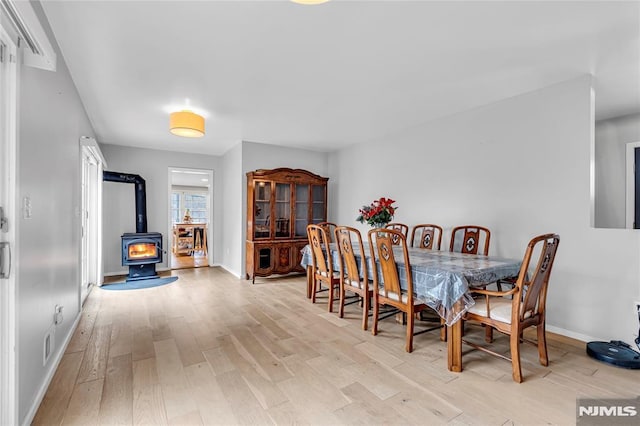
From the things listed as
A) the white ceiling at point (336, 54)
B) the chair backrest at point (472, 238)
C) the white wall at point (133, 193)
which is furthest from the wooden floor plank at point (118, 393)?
the white wall at point (133, 193)

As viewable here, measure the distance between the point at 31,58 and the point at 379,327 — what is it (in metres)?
3.27

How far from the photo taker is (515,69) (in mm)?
2674

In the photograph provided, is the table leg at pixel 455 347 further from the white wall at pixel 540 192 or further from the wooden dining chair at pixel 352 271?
the white wall at pixel 540 192

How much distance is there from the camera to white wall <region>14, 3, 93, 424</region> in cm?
163

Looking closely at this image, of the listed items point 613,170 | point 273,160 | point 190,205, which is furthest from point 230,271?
point 613,170

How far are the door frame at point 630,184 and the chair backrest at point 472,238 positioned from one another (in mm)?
1664

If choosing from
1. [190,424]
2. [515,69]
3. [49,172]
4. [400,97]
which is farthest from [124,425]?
[515,69]

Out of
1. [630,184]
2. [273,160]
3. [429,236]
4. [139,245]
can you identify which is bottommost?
[139,245]

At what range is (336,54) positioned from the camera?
243cm

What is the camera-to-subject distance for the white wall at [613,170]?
3535 millimetres

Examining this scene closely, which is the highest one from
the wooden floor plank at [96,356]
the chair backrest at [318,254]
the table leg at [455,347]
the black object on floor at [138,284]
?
the chair backrest at [318,254]

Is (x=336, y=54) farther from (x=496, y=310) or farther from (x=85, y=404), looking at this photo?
(x=85, y=404)

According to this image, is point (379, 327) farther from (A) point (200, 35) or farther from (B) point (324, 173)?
(B) point (324, 173)

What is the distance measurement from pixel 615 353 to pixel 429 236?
1957mm
